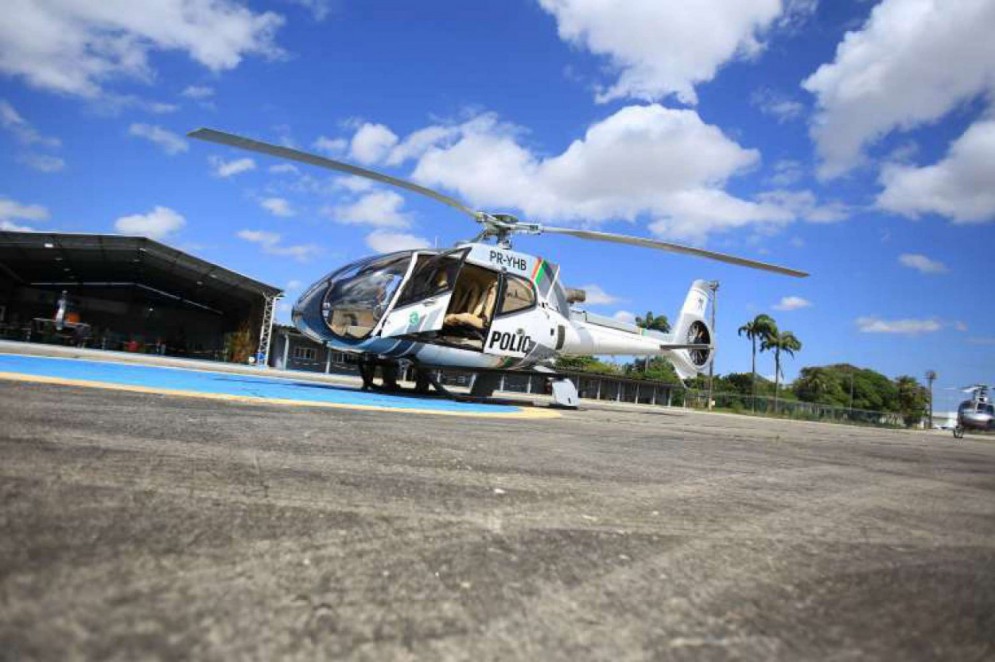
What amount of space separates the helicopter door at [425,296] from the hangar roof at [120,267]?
21356 mm

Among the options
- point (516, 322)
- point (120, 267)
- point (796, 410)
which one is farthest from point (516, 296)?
point (796, 410)

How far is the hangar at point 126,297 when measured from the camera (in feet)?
90.1

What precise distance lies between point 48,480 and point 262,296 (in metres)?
31.2

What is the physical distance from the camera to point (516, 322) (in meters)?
11.5

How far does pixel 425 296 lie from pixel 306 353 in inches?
1160

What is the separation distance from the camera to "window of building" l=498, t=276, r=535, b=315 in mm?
11273

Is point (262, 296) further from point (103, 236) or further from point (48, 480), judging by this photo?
point (48, 480)

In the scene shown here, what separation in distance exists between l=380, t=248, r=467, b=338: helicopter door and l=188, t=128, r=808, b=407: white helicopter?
2 cm

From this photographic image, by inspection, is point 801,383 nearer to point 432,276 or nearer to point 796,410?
point 796,410

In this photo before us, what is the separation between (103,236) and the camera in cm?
2556

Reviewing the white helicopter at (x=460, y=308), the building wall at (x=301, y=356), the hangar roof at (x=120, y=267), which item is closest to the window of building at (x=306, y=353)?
the building wall at (x=301, y=356)

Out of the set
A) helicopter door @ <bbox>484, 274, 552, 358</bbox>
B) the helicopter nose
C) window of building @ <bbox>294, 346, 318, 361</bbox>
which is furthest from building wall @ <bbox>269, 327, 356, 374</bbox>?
the helicopter nose

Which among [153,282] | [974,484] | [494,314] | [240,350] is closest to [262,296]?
[240,350]

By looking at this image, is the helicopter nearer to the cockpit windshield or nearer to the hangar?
the cockpit windshield
